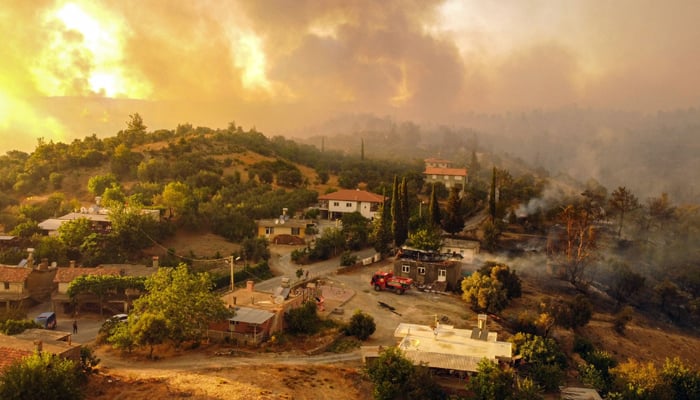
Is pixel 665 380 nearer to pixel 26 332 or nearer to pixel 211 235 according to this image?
pixel 26 332

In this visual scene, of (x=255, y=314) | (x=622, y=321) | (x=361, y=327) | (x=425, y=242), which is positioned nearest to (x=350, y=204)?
Answer: (x=425, y=242)

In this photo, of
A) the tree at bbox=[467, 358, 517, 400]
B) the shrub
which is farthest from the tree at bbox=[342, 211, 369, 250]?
the tree at bbox=[467, 358, 517, 400]

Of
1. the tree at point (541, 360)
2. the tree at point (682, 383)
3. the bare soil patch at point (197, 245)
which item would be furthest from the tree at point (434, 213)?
the tree at point (682, 383)

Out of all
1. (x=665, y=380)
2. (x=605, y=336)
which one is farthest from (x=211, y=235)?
(x=665, y=380)

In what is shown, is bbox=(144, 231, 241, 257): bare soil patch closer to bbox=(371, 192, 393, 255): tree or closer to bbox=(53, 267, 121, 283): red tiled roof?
bbox=(53, 267, 121, 283): red tiled roof

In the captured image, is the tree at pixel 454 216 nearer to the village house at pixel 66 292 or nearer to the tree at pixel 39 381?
the village house at pixel 66 292
